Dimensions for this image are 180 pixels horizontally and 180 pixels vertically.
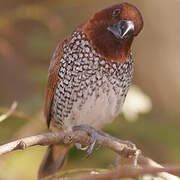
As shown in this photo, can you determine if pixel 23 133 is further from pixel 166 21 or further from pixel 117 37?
pixel 166 21

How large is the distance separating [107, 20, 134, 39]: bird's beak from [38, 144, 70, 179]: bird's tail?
1285 millimetres

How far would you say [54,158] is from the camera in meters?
4.13

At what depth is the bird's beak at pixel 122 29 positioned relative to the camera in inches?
121

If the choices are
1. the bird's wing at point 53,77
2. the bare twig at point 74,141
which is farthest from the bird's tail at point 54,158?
the bare twig at point 74,141

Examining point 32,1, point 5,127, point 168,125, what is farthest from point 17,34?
point 168,125

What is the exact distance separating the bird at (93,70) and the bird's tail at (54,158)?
0.58 m

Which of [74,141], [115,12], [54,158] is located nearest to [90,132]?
[74,141]

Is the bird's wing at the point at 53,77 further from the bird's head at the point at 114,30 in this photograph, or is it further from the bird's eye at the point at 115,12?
the bird's eye at the point at 115,12

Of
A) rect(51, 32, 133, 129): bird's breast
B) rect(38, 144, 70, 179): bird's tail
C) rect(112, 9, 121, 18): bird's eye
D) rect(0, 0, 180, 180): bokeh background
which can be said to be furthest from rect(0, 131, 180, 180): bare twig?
rect(0, 0, 180, 180): bokeh background

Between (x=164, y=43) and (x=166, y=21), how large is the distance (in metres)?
0.29

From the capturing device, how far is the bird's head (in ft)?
10.2

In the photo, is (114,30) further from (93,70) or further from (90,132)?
(90,132)

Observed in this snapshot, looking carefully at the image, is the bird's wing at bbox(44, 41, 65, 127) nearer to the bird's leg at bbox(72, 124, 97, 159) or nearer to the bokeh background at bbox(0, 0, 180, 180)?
the bird's leg at bbox(72, 124, 97, 159)

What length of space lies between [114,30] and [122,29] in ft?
0.41
